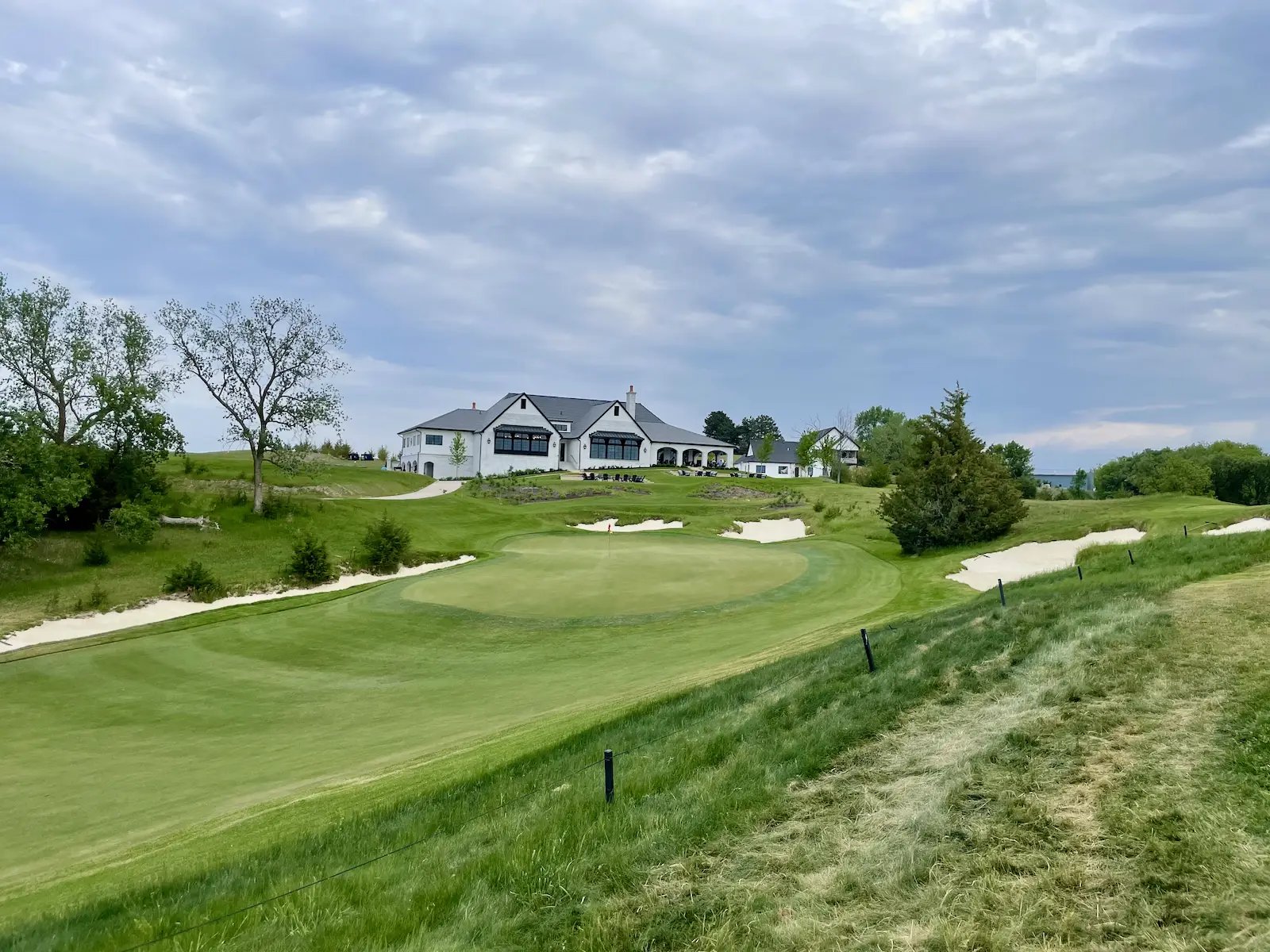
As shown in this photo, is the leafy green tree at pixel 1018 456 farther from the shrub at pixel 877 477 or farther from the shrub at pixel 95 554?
the shrub at pixel 95 554

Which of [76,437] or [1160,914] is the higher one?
[76,437]

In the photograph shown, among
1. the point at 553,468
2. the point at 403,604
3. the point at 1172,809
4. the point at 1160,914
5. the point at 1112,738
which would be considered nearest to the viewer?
the point at 1160,914

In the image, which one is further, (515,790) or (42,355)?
(42,355)

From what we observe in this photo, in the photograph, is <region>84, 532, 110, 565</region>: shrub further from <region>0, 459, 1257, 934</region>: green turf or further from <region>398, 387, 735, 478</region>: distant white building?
<region>398, 387, 735, 478</region>: distant white building

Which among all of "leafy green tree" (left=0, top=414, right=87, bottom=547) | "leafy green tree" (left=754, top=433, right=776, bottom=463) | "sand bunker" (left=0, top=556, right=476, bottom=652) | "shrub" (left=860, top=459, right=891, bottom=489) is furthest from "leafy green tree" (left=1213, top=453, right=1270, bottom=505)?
"leafy green tree" (left=0, top=414, right=87, bottom=547)

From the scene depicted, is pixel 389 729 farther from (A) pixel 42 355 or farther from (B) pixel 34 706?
(A) pixel 42 355

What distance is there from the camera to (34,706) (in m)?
16.8

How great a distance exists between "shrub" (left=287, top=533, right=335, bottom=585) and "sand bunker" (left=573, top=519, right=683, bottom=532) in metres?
16.4

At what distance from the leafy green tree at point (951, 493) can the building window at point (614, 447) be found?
55156mm

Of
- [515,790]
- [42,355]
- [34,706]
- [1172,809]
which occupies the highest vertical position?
[42,355]

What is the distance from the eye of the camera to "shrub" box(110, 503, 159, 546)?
1271 inches

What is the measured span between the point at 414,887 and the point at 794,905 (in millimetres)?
2913

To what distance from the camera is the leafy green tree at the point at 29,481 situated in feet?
95.4

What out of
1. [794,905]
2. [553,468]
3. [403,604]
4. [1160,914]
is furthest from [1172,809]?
[553,468]
